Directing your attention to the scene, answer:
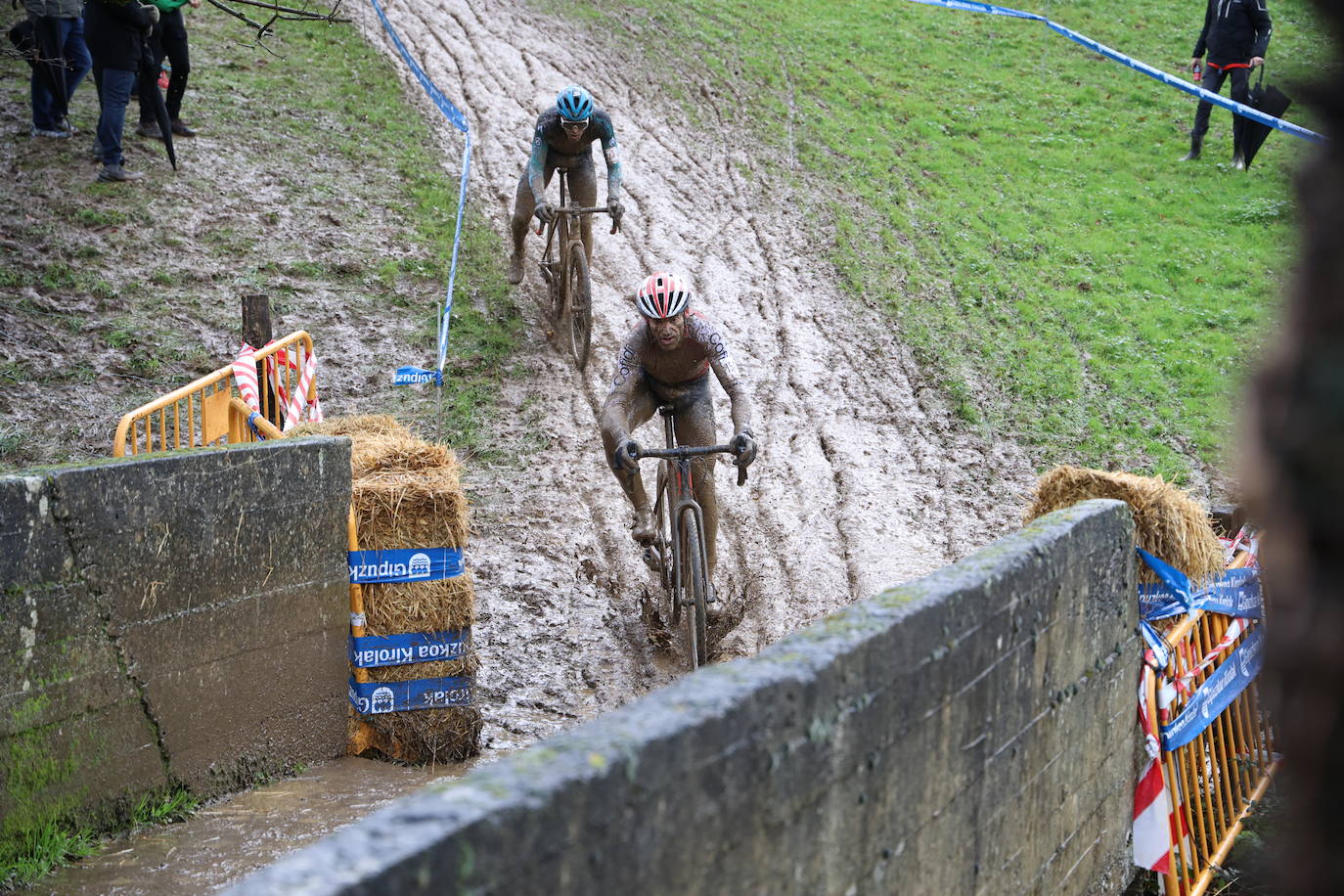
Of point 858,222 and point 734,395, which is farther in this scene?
point 858,222

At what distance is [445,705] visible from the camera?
6641 mm

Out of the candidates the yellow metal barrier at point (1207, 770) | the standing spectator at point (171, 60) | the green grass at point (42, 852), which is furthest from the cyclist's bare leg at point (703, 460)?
the standing spectator at point (171, 60)

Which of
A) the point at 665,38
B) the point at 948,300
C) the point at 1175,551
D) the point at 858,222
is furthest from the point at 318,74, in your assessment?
the point at 1175,551

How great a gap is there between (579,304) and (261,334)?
12.6 feet

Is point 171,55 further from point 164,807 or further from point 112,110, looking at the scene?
point 164,807

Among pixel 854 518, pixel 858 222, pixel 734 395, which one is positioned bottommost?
pixel 854 518

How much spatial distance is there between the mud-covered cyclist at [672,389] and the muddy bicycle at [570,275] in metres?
3.70

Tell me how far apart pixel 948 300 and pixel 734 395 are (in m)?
7.60

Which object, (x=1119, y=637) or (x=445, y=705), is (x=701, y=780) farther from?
(x=445, y=705)

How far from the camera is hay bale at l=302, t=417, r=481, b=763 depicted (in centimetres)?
643

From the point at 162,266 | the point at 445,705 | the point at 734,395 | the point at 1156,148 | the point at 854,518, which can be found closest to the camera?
the point at 445,705

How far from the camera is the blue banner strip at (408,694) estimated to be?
255 inches

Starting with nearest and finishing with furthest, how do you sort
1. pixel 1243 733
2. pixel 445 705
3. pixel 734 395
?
pixel 1243 733
pixel 445 705
pixel 734 395

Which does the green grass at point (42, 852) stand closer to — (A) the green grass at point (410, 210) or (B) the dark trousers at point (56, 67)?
(A) the green grass at point (410, 210)
